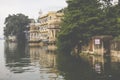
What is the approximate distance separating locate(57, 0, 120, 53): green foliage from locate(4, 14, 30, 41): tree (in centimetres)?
8711

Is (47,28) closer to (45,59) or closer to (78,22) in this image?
(78,22)

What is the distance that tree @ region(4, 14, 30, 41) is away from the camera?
147000mm

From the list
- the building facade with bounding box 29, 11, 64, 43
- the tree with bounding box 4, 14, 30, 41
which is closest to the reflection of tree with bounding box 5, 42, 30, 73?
the building facade with bounding box 29, 11, 64, 43

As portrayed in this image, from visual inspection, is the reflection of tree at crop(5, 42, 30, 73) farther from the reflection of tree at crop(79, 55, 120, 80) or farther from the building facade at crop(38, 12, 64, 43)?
the building facade at crop(38, 12, 64, 43)

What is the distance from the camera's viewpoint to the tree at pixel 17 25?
482 ft

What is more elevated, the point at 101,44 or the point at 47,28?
the point at 47,28

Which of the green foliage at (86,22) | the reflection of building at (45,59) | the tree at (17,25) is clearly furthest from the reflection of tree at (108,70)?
the tree at (17,25)

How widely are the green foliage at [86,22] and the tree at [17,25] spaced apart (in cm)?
8711

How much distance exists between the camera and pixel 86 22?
57125 mm

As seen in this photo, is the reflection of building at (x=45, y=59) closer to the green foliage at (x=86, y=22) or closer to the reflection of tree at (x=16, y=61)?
the reflection of tree at (x=16, y=61)

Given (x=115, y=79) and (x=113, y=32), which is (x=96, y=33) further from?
(x=115, y=79)

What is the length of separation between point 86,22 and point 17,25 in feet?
302

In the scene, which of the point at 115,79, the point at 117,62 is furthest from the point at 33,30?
the point at 115,79

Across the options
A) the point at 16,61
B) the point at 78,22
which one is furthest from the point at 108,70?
the point at 78,22
